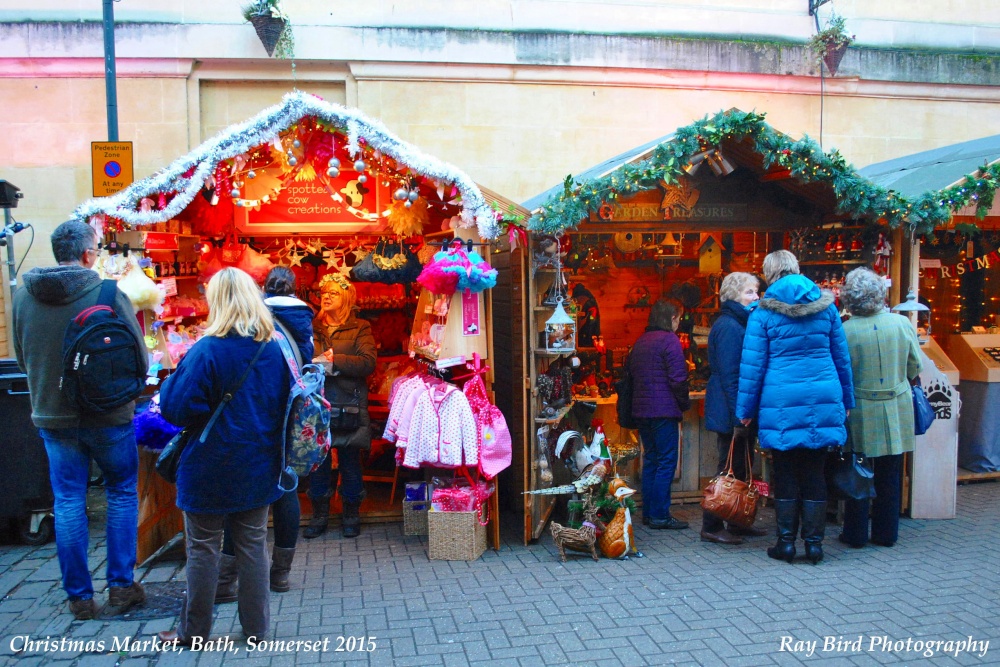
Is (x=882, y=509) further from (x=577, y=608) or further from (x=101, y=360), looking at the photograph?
(x=101, y=360)

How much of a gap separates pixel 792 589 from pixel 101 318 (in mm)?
4410

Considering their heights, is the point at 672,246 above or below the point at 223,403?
above

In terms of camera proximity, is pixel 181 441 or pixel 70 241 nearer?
pixel 181 441

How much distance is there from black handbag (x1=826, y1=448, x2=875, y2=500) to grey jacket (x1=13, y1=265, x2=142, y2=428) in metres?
4.70

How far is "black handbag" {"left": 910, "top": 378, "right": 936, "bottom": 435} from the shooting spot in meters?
5.75

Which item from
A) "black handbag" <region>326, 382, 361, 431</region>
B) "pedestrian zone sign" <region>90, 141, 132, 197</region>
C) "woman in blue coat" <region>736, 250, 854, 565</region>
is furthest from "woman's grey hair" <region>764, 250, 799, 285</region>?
"pedestrian zone sign" <region>90, 141, 132, 197</region>

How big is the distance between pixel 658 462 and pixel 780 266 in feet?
5.88

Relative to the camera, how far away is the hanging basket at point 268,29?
8.30 metres

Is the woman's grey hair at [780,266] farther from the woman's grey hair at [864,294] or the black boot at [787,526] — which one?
the black boot at [787,526]

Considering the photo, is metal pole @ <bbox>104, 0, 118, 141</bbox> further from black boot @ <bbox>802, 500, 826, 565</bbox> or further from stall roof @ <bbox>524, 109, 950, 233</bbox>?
black boot @ <bbox>802, 500, 826, 565</bbox>

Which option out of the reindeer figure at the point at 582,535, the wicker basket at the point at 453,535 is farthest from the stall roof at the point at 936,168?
the wicker basket at the point at 453,535

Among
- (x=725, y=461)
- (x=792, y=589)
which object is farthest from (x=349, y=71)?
(x=792, y=589)

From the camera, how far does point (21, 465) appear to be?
19.1ft

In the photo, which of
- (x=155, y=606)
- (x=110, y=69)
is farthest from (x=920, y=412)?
(x=110, y=69)
